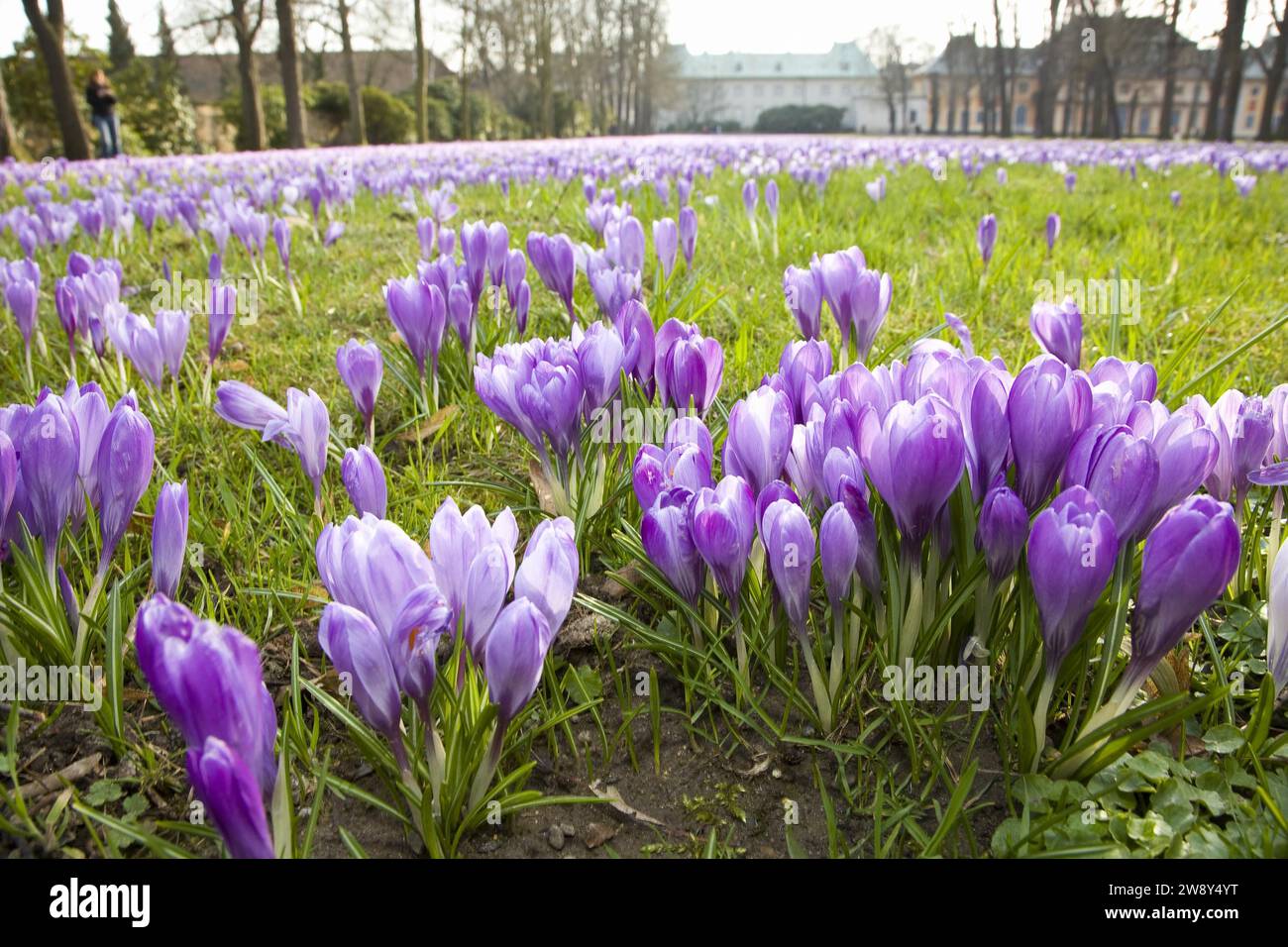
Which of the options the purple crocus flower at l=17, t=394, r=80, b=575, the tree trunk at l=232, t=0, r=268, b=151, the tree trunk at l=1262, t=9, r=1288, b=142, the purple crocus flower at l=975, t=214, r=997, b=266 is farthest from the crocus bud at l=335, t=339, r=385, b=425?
the tree trunk at l=1262, t=9, r=1288, b=142

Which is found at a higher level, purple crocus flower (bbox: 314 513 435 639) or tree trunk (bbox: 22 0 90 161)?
tree trunk (bbox: 22 0 90 161)

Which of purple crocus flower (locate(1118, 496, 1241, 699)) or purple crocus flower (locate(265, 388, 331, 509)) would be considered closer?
purple crocus flower (locate(1118, 496, 1241, 699))

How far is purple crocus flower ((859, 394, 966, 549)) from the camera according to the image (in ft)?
4.30

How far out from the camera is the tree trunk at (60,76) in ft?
53.5

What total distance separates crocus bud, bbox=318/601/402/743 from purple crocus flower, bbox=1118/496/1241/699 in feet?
3.53

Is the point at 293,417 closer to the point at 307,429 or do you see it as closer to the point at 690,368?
the point at 307,429

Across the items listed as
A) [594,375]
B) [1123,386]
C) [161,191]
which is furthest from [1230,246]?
[161,191]

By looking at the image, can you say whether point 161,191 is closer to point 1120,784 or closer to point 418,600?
point 418,600

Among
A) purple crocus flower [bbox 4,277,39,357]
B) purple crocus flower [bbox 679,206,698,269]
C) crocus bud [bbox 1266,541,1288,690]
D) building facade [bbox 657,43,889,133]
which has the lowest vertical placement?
crocus bud [bbox 1266,541,1288,690]

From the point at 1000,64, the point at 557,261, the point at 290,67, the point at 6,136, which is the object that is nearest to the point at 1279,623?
the point at 557,261

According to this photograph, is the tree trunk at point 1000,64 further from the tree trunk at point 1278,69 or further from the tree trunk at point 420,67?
the tree trunk at point 420,67

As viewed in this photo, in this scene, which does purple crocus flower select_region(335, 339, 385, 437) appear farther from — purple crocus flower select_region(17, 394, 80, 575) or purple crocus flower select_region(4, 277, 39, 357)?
purple crocus flower select_region(4, 277, 39, 357)
